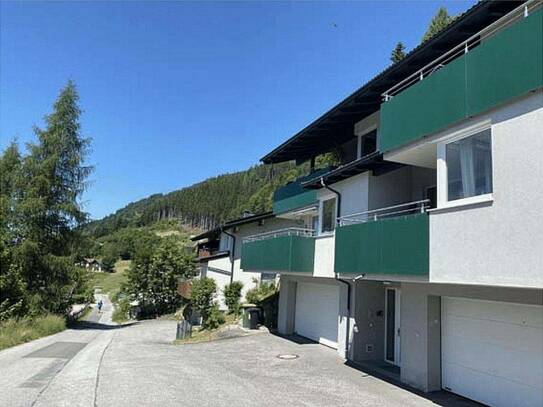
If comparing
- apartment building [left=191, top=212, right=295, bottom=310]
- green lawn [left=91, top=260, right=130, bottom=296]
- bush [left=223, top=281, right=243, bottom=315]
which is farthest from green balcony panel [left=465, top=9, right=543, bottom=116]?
green lawn [left=91, top=260, right=130, bottom=296]

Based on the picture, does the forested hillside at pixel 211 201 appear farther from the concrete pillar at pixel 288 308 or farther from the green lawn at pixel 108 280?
the concrete pillar at pixel 288 308

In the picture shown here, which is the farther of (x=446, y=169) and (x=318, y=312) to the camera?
(x=318, y=312)

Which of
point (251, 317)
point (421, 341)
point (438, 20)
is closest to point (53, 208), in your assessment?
point (251, 317)

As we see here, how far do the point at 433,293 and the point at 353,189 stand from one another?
568 centimetres

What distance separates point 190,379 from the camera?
11.5 metres

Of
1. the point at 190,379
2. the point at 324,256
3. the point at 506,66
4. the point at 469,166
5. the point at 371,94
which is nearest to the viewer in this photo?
the point at 506,66

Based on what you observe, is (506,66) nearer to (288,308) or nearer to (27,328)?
(288,308)

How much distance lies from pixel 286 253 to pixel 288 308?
4.30m

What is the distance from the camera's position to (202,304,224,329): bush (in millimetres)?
25625

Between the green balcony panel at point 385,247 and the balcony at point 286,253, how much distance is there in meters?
3.64

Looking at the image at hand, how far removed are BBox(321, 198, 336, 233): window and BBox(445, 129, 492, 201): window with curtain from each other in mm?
8130

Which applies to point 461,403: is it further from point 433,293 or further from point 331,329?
point 331,329

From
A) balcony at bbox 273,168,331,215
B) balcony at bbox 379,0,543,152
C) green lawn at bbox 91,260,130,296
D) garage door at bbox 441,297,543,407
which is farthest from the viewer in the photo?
green lawn at bbox 91,260,130,296

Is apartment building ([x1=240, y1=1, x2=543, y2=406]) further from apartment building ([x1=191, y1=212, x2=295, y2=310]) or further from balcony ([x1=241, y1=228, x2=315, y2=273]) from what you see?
apartment building ([x1=191, y1=212, x2=295, y2=310])
